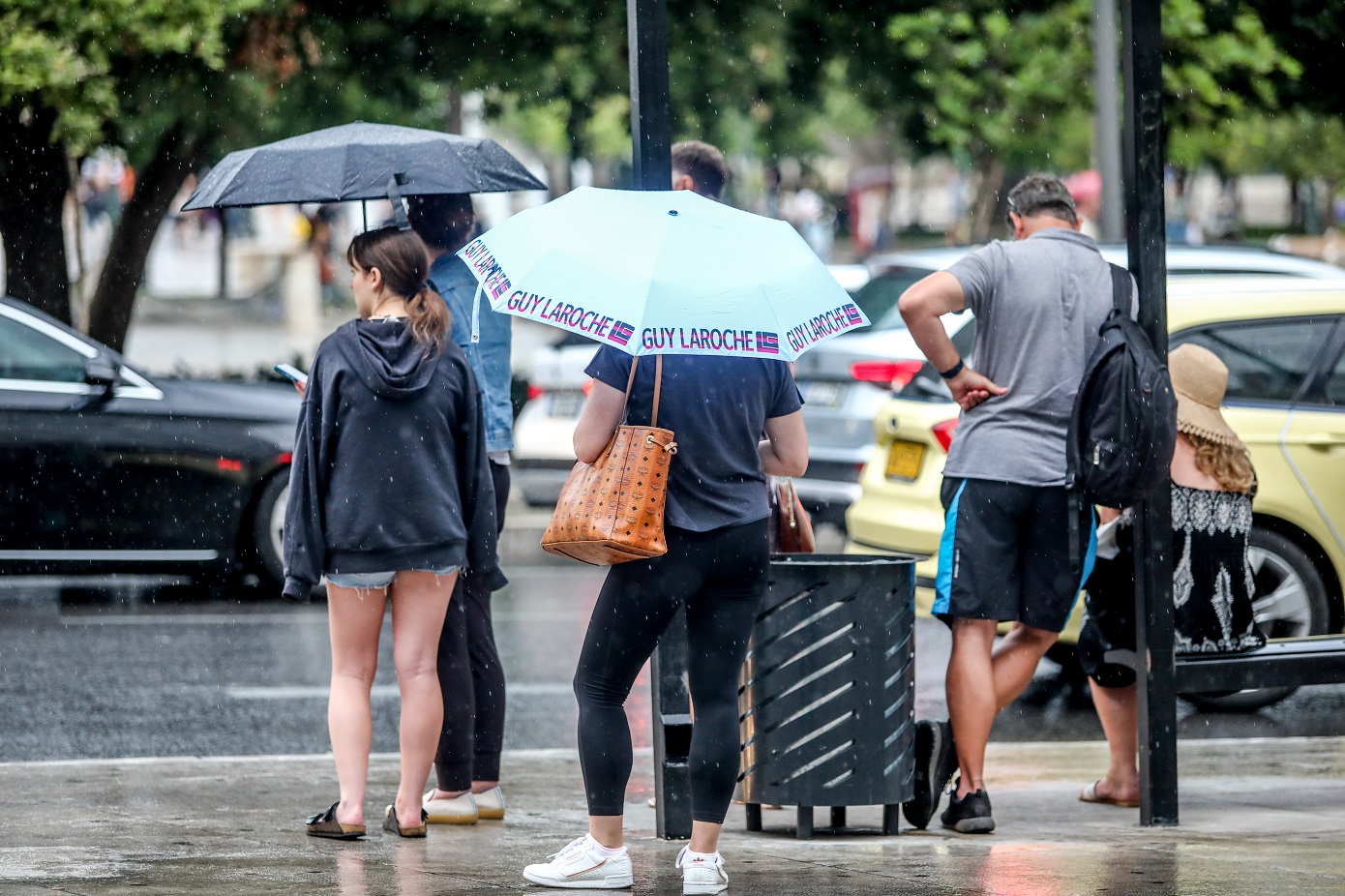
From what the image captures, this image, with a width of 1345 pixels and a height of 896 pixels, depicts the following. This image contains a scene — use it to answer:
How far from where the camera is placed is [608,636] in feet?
15.3

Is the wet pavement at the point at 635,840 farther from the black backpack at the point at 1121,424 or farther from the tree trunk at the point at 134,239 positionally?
the tree trunk at the point at 134,239

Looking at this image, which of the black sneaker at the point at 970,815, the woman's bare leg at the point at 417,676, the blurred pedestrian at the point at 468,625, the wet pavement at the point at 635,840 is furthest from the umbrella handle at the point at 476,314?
the black sneaker at the point at 970,815

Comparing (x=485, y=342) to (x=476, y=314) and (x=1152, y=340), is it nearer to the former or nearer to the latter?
(x=476, y=314)

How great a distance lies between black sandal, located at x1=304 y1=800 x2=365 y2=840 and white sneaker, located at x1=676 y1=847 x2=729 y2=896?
108 cm

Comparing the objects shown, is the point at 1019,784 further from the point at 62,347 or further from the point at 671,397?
the point at 62,347

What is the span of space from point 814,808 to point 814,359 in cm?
520

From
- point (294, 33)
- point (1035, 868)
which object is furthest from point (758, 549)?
point (294, 33)

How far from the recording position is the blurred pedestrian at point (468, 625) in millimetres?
5668

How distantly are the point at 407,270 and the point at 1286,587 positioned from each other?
168 inches

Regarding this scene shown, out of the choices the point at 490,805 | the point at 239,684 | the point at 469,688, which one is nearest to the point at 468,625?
the point at 469,688

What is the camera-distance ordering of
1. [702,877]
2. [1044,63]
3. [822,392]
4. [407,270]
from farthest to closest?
[1044,63] → [822,392] → [407,270] → [702,877]

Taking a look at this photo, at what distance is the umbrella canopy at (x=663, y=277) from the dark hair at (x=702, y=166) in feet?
3.06

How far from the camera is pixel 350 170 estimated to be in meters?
5.59

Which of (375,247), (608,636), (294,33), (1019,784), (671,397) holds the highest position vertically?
(294,33)
